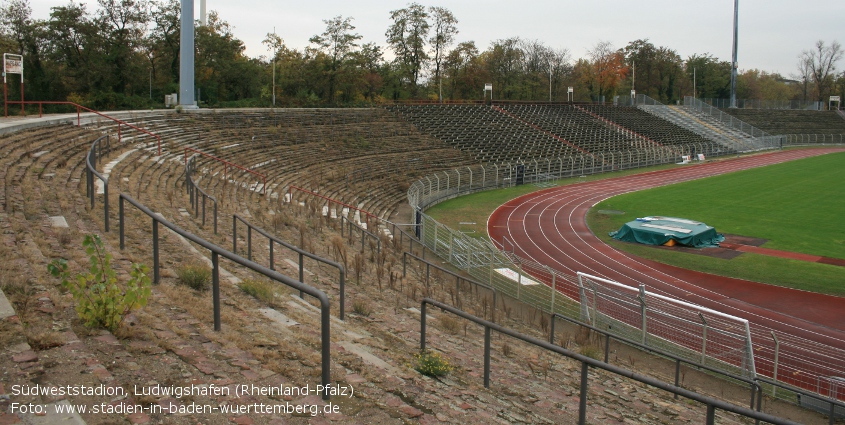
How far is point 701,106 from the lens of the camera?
8369cm

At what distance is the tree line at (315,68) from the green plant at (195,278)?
112 feet

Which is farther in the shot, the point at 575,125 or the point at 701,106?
the point at 701,106

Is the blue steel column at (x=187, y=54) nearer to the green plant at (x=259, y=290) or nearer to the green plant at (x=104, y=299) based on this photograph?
the green plant at (x=259, y=290)

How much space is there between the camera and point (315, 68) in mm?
67875

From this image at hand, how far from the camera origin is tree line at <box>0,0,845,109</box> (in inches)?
1908

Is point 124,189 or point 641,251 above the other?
point 124,189

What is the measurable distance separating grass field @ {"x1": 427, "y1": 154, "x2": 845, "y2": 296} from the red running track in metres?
0.88

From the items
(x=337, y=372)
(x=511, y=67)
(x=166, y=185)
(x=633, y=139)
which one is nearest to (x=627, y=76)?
(x=511, y=67)

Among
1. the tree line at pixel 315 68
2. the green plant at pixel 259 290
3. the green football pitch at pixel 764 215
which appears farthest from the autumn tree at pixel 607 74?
the green plant at pixel 259 290

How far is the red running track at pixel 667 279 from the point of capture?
643 inches

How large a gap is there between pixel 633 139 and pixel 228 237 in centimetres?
5630

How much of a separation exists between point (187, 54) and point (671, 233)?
27.5 meters

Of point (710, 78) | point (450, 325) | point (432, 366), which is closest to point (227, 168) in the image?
point (450, 325)

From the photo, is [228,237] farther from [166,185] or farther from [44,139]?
[44,139]
